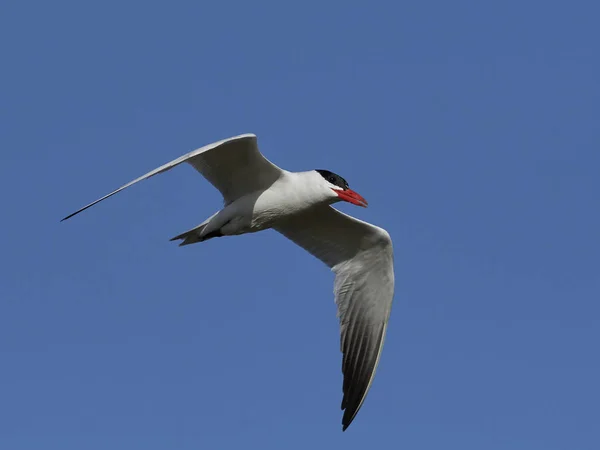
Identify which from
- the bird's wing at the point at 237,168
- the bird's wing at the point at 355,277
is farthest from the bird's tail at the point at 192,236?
the bird's wing at the point at 355,277

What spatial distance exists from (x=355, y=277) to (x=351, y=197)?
6.48 feet

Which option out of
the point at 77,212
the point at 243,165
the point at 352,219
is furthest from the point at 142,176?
the point at 352,219

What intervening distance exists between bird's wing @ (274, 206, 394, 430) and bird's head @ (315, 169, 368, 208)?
3.29 feet

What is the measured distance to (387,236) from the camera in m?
14.7

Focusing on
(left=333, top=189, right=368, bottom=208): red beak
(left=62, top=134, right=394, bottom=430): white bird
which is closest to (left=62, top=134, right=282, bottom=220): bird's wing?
(left=62, top=134, right=394, bottom=430): white bird

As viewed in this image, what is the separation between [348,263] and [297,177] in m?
2.17

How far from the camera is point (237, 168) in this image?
13.5 metres

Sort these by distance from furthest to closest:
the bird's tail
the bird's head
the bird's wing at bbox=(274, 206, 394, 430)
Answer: the bird's wing at bbox=(274, 206, 394, 430), the bird's tail, the bird's head

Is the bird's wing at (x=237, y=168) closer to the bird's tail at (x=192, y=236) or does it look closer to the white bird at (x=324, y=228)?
the white bird at (x=324, y=228)

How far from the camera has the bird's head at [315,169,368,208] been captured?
13.5 meters

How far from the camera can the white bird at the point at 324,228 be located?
1352 cm

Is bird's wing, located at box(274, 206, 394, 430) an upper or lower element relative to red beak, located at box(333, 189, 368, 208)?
lower

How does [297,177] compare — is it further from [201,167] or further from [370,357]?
[370,357]

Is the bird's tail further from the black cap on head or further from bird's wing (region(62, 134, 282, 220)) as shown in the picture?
the black cap on head
